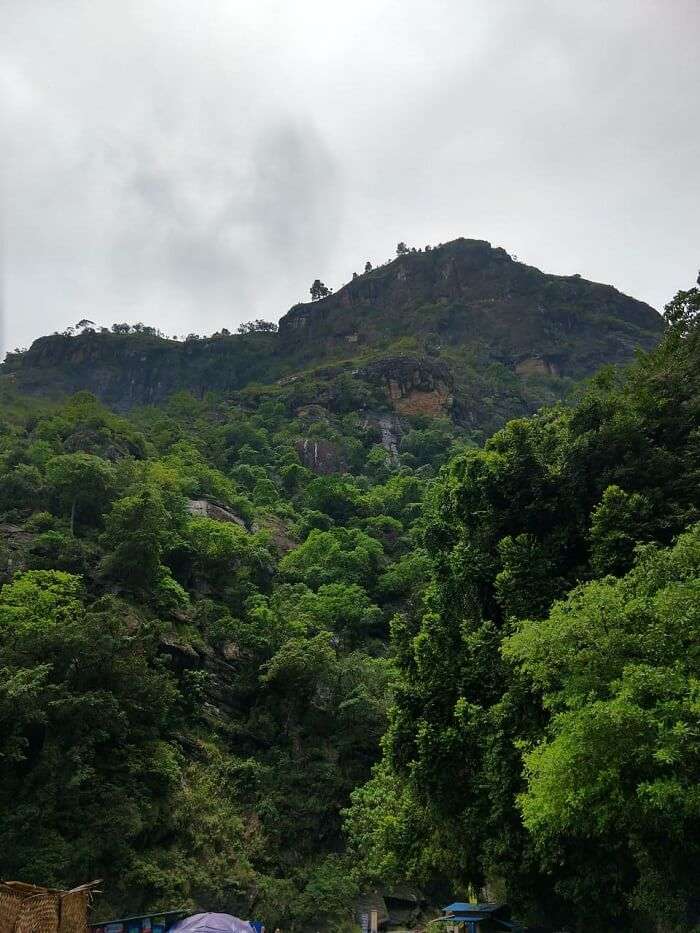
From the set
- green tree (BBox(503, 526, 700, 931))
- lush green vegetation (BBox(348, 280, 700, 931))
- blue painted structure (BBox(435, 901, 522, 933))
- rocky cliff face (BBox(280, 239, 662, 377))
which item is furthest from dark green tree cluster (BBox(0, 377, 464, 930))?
rocky cliff face (BBox(280, 239, 662, 377))

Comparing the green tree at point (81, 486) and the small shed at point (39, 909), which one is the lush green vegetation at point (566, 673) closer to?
the small shed at point (39, 909)

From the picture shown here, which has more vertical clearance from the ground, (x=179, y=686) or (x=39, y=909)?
(x=179, y=686)

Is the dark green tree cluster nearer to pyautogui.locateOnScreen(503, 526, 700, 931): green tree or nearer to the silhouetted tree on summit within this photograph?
pyautogui.locateOnScreen(503, 526, 700, 931): green tree

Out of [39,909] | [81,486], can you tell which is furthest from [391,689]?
[81,486]

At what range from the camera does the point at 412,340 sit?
79312 mm

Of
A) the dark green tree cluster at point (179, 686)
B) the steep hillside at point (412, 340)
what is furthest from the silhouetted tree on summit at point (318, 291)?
the dark green tree cluster at point (179, 686)

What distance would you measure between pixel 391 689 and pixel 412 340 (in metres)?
68.6

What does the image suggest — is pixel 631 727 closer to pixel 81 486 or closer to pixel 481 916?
pixel 481 916

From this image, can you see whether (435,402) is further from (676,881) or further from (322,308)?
(676,881)

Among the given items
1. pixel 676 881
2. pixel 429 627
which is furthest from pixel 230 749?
pixel 676 881

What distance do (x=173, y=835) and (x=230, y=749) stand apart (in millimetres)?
4396

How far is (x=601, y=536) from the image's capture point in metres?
11.9

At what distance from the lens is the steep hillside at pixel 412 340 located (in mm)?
84000

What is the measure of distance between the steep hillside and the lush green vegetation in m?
61.0
